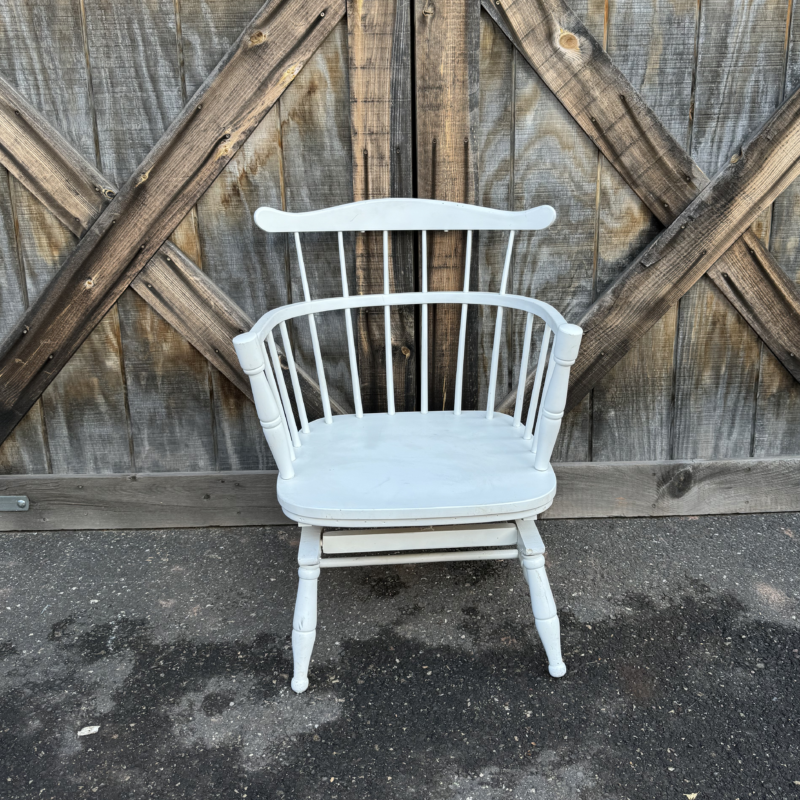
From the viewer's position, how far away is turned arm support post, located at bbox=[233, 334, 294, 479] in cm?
115

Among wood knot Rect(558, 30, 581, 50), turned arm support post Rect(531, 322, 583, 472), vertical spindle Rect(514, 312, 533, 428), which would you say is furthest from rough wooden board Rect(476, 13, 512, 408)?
turned arm support post Rect(531, 322, 583, 472)

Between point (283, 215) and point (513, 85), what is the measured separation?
0.68 m

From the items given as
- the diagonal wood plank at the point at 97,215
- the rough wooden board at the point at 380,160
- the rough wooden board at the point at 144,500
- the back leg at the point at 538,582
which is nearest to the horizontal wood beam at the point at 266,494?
the rough wooden board at the point at 144,500

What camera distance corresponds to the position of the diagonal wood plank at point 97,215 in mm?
1746

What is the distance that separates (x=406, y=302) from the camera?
1671 mm

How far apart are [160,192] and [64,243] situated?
304 millimetres

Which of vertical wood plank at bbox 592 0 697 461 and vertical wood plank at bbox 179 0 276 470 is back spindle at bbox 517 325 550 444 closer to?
vertical wood plank at bbox 592 0 697 461

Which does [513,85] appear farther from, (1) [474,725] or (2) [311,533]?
(1) [474,725]

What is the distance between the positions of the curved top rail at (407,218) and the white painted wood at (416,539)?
2.39ft

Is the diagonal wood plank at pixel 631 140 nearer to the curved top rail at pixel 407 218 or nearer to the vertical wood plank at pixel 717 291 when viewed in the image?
the vertical wood plank at pixel 717 291

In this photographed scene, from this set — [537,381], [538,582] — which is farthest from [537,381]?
[538,582]

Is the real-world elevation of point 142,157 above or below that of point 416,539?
above

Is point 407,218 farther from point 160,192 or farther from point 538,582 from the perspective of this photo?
point 538,582

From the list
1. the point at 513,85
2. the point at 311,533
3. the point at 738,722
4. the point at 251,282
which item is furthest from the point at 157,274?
the point at 738,722
